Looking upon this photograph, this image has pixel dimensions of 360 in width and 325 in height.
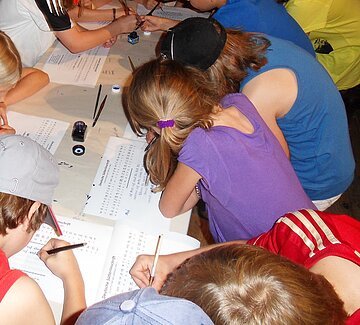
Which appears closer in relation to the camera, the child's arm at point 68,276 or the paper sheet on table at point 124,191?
the child's arm at point 68,276


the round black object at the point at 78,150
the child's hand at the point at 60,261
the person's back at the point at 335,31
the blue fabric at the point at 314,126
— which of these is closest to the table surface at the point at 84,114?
the round black object at the point at 78,150

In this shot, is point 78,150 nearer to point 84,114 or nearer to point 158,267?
point 84,114

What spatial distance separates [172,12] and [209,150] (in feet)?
3.86

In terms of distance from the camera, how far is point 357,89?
2.23 metres

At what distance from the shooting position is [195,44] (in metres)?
1.26

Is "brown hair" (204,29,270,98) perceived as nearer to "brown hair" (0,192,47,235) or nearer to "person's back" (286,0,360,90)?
"person's back" (286,0,360,90)

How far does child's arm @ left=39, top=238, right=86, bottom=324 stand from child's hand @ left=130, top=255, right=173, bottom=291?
130 millimetres

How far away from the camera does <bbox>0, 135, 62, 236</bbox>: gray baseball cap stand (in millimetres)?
1007

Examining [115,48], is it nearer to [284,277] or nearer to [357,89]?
[357,89]

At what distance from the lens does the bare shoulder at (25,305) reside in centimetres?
92

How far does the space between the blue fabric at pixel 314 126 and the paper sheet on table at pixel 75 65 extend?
0.59 meters

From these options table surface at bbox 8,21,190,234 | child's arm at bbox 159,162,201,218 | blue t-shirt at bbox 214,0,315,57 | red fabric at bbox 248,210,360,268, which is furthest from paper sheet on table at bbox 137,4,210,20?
red fabric at bbox 248,210,360,268

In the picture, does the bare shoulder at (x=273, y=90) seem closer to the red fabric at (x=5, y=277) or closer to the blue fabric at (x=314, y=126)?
the blue fabric at (x=314, y=126)

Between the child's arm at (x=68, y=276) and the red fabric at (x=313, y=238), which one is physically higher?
the red fabric at (x=313, y=238)
